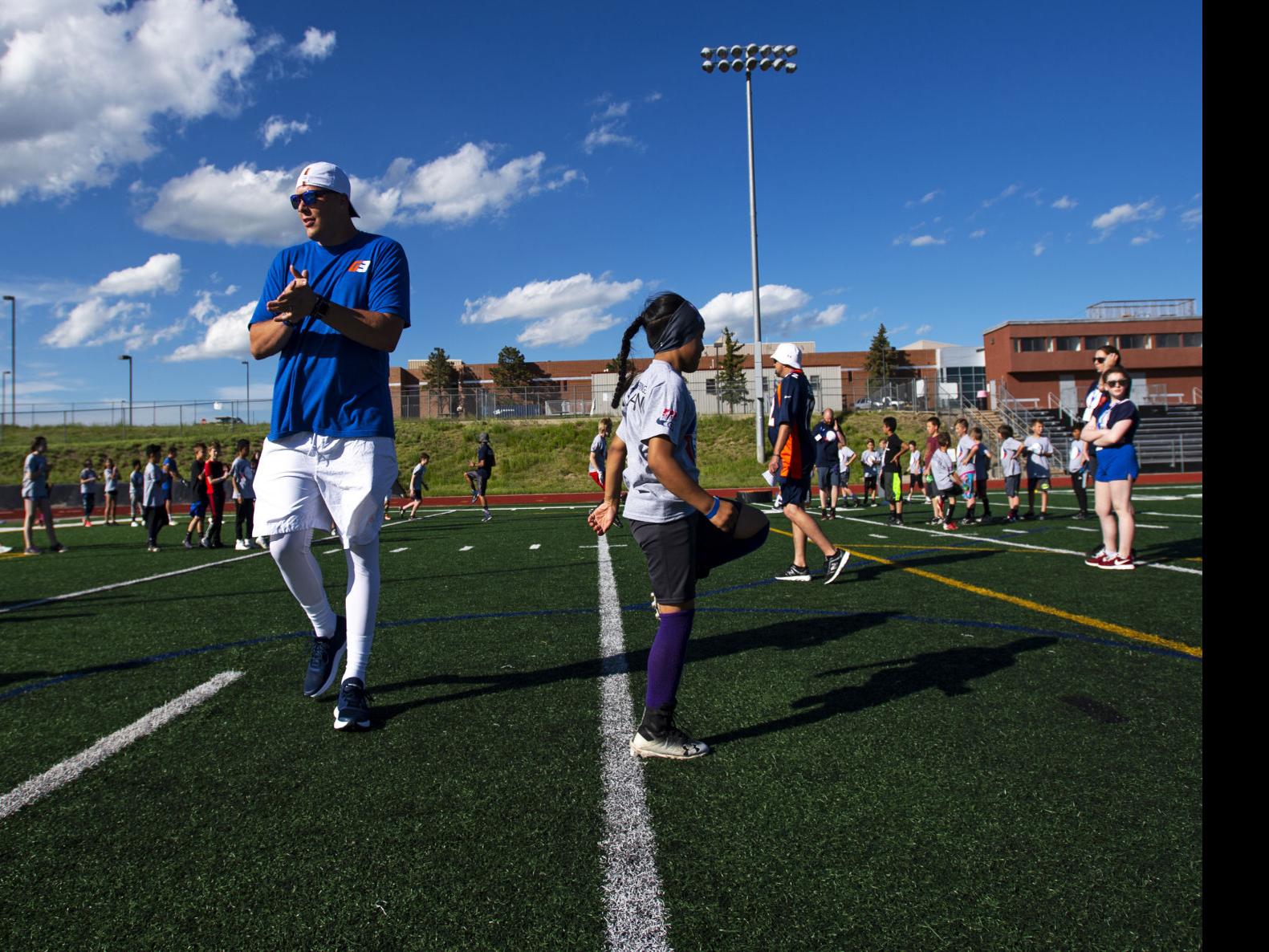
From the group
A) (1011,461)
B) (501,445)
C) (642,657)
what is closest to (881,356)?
(501,445)

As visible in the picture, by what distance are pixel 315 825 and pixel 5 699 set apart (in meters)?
2.46

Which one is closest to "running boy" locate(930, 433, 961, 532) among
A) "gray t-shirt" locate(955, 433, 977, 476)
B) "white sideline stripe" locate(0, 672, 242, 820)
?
"gray t-shirt" locate(955, 433, 977, 476)

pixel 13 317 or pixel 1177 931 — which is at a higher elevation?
pixel 13 317

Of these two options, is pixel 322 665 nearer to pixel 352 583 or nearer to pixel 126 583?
pixel 352 583

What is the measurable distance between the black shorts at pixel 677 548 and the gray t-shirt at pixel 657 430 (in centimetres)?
4

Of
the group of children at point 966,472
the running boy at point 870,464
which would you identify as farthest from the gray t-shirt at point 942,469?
the running boy at point 870,464

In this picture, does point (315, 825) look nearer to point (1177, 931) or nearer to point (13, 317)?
point (1177, 931)

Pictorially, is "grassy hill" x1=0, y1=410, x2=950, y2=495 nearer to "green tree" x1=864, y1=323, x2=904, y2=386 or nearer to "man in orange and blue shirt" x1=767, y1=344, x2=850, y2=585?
"man in orange and blue shirt" x1=767, y1=344, x2=850, y2=585

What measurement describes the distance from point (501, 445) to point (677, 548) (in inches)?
1402

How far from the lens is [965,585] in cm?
650

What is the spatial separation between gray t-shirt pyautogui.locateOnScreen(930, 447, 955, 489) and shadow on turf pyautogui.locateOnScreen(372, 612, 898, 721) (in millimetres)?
7643

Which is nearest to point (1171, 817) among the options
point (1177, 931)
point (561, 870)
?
point (1177, 931)
